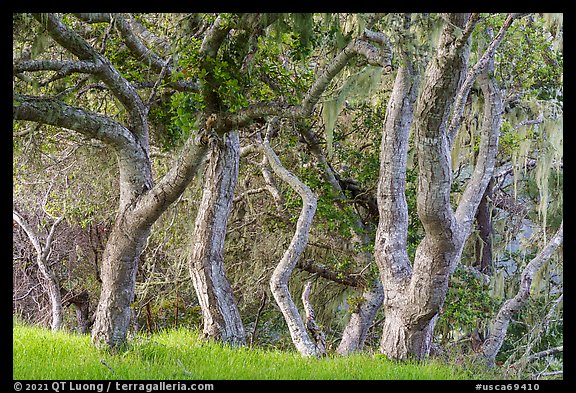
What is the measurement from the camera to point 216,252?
5.82 meters

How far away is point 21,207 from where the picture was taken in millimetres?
10648

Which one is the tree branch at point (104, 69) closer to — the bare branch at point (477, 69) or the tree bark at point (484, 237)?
the bare branch at point (477, 69)

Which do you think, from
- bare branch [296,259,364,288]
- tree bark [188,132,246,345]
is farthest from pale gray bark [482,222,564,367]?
tree bark [188,132,246,345]

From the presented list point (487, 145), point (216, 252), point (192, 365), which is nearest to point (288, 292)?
point (216, 252)

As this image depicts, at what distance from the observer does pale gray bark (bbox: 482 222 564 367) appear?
19.8 feet

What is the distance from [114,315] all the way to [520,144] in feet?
15.6

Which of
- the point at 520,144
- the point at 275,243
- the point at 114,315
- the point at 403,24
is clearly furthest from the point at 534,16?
the point at 114,315

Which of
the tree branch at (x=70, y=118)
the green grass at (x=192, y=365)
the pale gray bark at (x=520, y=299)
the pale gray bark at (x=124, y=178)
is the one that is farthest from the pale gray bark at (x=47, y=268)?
the pale gray bark at (x=520, y=299)

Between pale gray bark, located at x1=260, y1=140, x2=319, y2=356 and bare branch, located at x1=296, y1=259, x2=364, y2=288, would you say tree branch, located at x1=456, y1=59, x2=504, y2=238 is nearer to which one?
pale gray bark, located at x1=260, y1=140, x2=319, y2=356

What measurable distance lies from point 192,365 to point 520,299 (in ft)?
11.0

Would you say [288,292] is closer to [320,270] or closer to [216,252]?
[216,252]

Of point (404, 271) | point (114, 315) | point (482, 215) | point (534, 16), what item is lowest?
point (114, 315)

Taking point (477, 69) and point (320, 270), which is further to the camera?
point (320, 270)
